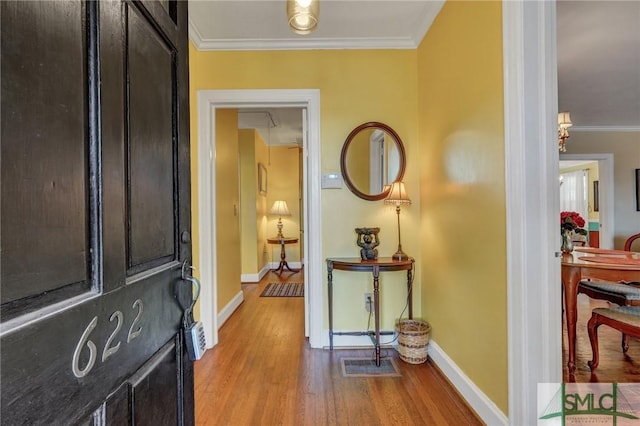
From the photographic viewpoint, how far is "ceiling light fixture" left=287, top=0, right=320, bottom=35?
1.81 m

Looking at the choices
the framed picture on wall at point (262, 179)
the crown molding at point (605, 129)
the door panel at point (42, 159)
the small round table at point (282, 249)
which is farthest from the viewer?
the small round table at point (282, 249)

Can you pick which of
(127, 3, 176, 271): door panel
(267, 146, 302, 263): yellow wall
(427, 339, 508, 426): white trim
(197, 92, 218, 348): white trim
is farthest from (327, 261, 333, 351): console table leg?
(267, 146, 302, 263): yellow wall

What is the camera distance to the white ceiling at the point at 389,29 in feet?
7.07

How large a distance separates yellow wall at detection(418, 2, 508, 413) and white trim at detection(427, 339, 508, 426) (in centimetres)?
4

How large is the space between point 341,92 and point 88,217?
2.35 meters

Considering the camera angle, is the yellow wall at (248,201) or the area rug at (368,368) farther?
the yellow wall at (248,201)

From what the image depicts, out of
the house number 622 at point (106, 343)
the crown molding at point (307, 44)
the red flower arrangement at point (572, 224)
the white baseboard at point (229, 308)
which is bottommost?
the white baseboard at point (229, 308)

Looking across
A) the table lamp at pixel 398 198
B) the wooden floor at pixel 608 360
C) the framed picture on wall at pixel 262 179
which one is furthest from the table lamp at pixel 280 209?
the wooden floor at pixel 608 360

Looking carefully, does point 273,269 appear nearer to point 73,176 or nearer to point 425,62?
point 425,62

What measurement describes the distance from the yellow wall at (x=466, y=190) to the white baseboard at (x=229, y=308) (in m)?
1.92

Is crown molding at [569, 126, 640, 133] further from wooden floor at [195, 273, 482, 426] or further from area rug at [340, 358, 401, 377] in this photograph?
area rug at [340, 358, 401, 377]

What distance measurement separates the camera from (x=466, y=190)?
1.88 metres

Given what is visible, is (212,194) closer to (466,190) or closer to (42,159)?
(466,190)

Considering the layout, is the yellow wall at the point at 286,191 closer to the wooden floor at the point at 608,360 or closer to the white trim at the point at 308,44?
the white trim at the point at 308,44
